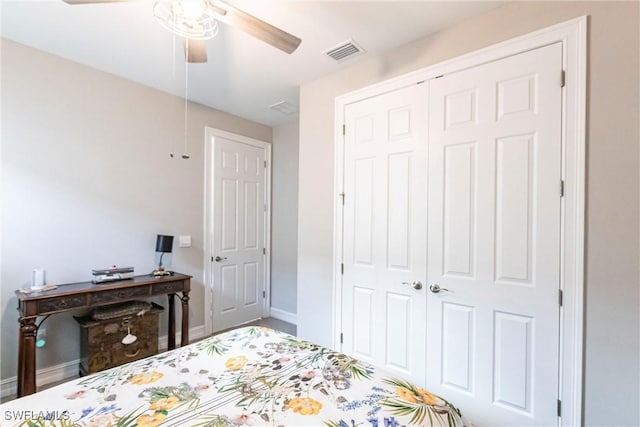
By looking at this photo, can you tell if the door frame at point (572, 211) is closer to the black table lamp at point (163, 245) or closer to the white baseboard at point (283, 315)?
the white baseboard at point (283, 315)

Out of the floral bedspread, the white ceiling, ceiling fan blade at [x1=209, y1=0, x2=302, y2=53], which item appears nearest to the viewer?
the floral bedspread

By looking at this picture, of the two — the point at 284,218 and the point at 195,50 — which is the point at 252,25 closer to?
the point at 195,50

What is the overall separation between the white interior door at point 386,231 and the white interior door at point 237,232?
176 cm

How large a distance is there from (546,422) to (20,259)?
3709 mm

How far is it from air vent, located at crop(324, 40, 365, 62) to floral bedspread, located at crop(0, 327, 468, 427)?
2128 mm

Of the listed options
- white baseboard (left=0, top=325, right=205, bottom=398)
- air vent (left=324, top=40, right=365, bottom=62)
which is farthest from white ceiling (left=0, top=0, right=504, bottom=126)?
white baseboard (left=0, top=325, right=205, bottom=398)

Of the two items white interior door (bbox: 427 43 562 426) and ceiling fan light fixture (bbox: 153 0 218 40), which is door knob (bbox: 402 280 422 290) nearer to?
white interior door (bbox: 427 43 562 426)

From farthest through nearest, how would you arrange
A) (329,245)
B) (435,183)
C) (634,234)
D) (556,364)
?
1. (329,245)
2. (435,183)
3. (556,364)
4. (634,234)

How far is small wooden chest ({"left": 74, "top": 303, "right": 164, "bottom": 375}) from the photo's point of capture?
2377 mm

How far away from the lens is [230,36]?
2148mm

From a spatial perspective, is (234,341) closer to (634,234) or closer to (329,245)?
(329,245)

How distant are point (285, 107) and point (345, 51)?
1303 mm

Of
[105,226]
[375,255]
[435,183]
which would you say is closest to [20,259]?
[105,226]

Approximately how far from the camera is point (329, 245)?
2.69m
